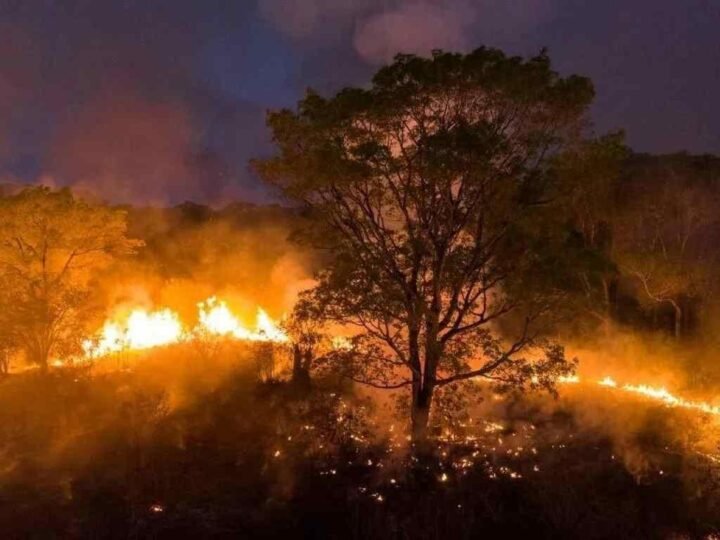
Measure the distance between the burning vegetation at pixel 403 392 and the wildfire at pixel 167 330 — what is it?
1272 mm

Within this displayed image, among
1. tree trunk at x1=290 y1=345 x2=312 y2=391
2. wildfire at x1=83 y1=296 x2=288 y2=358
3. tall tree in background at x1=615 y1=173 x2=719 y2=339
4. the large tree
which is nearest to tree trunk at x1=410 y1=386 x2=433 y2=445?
the large tree

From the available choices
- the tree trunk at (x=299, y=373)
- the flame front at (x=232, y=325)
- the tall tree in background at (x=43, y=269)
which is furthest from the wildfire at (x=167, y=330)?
the tree trunk at (x=299, y=373)

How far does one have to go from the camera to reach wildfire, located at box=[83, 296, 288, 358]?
66.2 feet

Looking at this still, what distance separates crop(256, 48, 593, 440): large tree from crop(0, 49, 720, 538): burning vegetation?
0.04 m

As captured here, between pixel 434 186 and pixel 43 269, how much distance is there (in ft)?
41.3

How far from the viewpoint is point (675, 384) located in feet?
63.8

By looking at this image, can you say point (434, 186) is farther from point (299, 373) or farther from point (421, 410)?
point (299, 373)

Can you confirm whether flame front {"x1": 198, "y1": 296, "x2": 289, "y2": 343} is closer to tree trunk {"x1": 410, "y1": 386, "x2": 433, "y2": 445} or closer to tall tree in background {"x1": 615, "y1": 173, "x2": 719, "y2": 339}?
tree trunk {"x1": 410, "y1": 386, "x2": 433, "y2": 445}

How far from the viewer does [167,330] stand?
22.6 metres

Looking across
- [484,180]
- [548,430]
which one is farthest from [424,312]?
[548,430]

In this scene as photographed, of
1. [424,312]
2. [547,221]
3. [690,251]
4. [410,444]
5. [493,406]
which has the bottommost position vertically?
[410,444]

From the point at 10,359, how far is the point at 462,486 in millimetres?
14424

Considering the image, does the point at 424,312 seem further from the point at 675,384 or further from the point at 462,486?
the point at 675,384

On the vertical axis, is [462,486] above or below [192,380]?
below
